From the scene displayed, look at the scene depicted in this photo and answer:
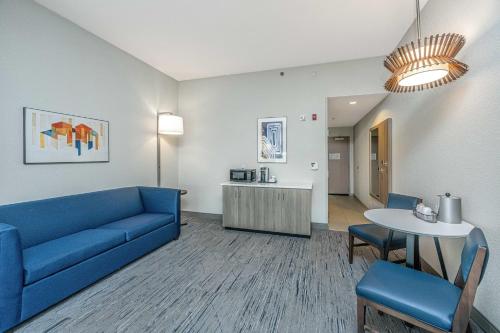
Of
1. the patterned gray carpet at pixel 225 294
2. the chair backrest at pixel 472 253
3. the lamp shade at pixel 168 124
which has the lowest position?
the patterned gray carpet at pixel 225 294

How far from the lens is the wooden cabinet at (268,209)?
11.6ft

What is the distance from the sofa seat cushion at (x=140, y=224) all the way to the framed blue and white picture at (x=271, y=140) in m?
2.03

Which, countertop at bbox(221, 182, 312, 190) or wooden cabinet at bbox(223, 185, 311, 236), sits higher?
countertop at bbox(221, 182, 312, 190)

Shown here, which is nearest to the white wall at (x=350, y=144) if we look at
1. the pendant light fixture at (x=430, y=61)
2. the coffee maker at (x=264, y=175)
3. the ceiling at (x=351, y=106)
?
the ceiling at (x=351, y=106)

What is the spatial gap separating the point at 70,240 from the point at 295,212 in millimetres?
2942

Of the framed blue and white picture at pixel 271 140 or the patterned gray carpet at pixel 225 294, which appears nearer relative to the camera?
the patterned gray carpet at pixel 225 294

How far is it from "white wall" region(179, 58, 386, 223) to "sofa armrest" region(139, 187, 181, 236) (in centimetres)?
127

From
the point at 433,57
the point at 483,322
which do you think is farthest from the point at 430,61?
the point at 483,322

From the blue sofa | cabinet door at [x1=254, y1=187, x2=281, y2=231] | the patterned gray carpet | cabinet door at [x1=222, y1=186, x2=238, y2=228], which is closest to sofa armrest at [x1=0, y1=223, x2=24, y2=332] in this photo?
the blue sofa

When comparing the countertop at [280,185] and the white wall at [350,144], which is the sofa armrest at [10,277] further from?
the white wall at [350,144]

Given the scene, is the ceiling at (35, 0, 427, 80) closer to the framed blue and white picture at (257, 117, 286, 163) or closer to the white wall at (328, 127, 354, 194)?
the framed blue and white picture at (257, 117, 286, 163)

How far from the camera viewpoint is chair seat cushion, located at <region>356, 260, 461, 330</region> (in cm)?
121

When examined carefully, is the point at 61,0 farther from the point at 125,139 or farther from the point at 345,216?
the point at 345,216

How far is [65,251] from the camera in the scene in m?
2.00
